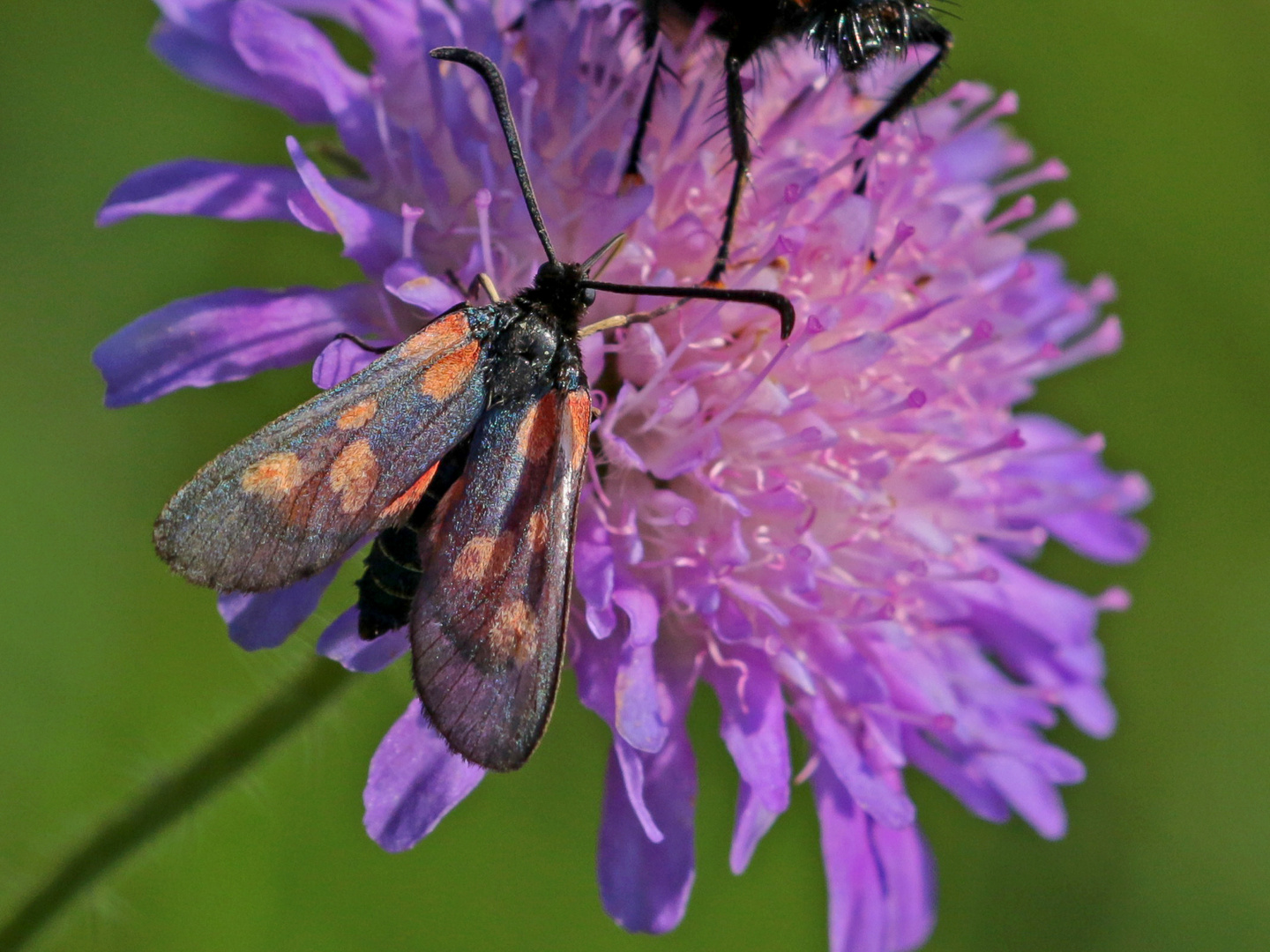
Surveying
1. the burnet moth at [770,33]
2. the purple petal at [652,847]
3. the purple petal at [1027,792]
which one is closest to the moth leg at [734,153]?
the burnet moth at [770,33]

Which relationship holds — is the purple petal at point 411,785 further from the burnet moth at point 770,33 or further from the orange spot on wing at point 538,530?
the burnet moth at point 770,33

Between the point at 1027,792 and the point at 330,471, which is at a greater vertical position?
the point at 330,471

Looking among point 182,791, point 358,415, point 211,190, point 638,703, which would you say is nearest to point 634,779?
point 638,703

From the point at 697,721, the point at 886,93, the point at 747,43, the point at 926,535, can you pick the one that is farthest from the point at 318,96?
the point at 697,721

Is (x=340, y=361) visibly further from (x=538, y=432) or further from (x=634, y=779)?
(x=634, y=779)

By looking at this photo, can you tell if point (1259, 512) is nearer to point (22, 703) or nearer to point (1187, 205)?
point (1187, 205)

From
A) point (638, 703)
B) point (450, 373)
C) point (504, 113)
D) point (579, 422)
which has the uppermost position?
point (504, 113)

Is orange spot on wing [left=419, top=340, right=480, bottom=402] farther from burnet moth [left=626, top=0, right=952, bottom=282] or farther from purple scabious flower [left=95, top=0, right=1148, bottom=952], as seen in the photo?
burnet moth [left=626, top=0, right=952, bottom=282]
